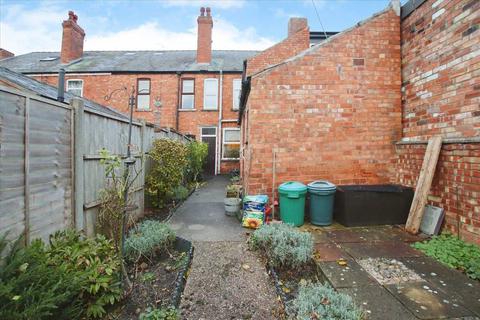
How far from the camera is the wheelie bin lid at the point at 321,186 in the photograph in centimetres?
496

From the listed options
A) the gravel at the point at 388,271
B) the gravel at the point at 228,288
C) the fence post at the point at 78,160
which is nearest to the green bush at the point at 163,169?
the fence post at the point at 78,160

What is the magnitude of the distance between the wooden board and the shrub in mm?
5263

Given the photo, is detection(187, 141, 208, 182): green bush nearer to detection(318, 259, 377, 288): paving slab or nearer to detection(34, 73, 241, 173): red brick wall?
detection(34, 73, 241, 173): red brick wall

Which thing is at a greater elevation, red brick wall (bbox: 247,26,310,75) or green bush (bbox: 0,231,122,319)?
red brick wall (bbox: 247,26,310,75)

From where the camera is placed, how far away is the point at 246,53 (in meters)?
18.6

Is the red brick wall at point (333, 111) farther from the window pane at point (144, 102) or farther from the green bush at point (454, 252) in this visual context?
the window pane at point (144, 102)

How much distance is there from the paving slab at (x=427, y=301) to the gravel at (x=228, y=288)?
1341 millimetres

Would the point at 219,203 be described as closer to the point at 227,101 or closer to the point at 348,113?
the point at 348,113

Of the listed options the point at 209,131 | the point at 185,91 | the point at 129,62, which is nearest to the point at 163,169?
the point at 209,131

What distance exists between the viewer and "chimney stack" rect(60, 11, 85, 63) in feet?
50.4

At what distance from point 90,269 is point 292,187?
3.66 metres

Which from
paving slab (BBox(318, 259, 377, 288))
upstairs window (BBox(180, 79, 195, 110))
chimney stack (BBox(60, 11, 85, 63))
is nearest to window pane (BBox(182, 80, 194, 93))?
upstairs window (BBox(180, 79, 195, 110))

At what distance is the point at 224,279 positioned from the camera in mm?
3088

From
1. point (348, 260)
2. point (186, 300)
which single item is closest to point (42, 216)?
point (186, 300)
